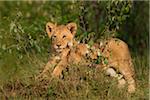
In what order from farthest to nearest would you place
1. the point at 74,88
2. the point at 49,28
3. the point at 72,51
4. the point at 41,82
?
1. the point at 49,28
2. the point at 72,51
3. the point at 41,82
4. the point at 74,88

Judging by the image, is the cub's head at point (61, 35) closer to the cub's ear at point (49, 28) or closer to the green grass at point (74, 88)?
the cub's ear at point (49, 28)

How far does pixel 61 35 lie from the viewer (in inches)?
291

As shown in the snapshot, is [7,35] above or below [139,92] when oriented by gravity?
above

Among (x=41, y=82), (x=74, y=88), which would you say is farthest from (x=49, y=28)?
(x=74, y=88)

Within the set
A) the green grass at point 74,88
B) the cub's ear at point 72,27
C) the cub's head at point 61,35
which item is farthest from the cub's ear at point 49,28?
the green grass at point 74,88

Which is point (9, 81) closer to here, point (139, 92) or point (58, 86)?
point (58, 86)

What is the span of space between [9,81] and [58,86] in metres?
0.66

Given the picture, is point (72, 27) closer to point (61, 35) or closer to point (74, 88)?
point (61, 35)

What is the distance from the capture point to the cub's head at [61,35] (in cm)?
737

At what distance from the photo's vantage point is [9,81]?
762 centimetres

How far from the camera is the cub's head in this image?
7.37m

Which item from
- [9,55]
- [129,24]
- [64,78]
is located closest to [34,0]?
[129,24]

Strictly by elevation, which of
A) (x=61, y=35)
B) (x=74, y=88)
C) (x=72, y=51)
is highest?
(x=61, y=35)

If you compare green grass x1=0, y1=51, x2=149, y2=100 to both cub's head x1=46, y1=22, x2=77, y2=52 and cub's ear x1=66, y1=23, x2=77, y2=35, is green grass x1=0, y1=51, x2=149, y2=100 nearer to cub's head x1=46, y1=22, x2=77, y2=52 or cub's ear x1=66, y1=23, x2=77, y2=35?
cub's head x1=46, y1=22, x2=77, y2=52
